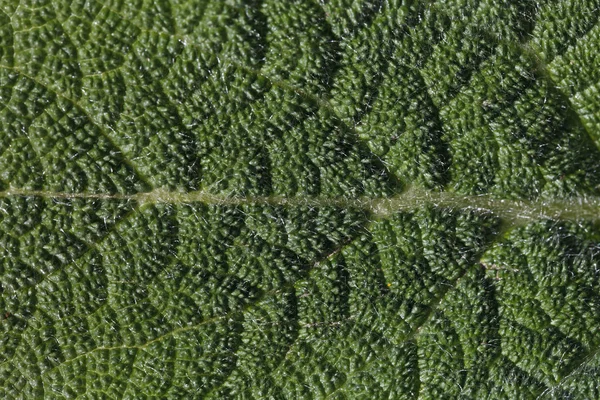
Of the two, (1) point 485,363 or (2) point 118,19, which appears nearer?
(2) point 118,19

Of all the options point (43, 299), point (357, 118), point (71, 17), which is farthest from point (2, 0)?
point (357, 118)

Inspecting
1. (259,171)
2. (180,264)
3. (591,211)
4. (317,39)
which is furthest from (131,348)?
(591,211)

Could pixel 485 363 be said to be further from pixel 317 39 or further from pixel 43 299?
pixel 43 299

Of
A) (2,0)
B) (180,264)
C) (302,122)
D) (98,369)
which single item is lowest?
(98,369)

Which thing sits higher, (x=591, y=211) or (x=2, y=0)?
(x=2, y=0)
